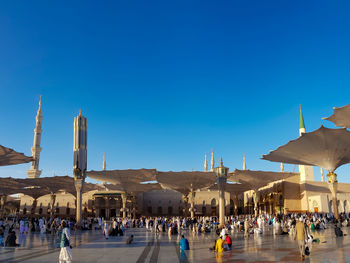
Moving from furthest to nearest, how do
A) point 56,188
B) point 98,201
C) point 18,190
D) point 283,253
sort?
point 98,201 < point 18,190 < point 56,188 < point 283,253

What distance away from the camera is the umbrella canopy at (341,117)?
17.4m

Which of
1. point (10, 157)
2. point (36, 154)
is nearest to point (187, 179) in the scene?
point (10, 157)

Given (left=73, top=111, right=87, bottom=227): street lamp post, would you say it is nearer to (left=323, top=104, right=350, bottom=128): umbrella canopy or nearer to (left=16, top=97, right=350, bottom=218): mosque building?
(left=16, top=97, right=350, bottom=218): mosque building

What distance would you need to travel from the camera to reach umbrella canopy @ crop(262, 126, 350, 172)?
66.7 ft

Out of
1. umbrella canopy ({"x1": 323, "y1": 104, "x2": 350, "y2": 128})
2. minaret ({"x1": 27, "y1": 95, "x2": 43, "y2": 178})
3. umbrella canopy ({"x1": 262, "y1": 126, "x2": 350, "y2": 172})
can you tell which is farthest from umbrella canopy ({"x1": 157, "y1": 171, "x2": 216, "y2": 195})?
minaret ({"x1": 27, "y1": 95, "x2": 43, "y2": 178})

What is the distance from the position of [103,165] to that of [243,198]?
117 ft

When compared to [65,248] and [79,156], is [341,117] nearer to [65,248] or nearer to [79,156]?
[65,248]

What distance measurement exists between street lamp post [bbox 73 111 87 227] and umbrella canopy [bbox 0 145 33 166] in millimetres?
3877

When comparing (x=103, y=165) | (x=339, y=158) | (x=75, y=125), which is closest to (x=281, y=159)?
(x=339, y=158)

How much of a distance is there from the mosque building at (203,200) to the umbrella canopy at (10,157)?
17153 mm

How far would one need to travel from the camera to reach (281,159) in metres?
25.6

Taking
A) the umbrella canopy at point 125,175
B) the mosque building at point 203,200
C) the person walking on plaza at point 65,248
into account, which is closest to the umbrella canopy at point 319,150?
the umbrella canopy at point 125,175

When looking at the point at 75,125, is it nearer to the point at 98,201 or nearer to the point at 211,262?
the point at 211,262

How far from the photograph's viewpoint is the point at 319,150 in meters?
22.3
